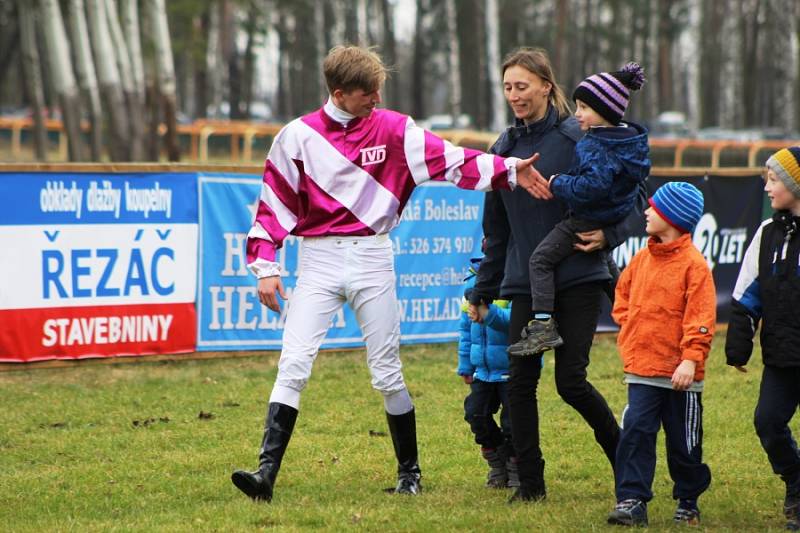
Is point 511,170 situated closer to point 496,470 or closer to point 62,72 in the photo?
point 496,470

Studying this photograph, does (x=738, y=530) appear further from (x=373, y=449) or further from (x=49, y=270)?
(x=49, y=270)

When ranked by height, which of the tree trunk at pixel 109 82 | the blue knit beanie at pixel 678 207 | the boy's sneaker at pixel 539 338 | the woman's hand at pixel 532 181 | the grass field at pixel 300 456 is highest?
the tree trunk at pixel 109 82

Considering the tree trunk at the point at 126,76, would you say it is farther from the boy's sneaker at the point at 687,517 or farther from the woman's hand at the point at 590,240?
the boy's sneaker at the point at 687,517

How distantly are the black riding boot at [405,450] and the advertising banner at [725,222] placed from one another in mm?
7067

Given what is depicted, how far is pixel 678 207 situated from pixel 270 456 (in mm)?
2136

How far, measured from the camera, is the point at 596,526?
5.38 meters

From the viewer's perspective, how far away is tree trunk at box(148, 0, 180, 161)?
26.8m

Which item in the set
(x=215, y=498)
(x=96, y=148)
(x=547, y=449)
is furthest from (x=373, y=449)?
(x=96, y=148)

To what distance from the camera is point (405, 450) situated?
614 cm

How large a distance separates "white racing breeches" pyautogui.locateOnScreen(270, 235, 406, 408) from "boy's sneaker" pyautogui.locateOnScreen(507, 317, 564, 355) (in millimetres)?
712

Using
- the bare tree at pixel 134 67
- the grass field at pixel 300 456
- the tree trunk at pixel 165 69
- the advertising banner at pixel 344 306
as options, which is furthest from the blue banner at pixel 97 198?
the tree trunk at pixel 165 69

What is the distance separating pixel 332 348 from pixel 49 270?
2.56m

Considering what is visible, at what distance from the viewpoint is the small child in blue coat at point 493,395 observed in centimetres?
625

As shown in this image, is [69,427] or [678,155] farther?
[678,155]
